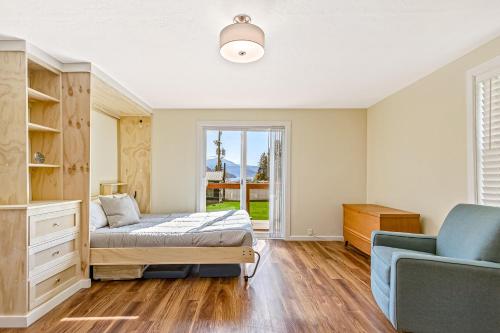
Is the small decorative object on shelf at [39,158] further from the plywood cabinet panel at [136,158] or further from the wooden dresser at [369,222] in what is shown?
the wooden dresser at [369,222]

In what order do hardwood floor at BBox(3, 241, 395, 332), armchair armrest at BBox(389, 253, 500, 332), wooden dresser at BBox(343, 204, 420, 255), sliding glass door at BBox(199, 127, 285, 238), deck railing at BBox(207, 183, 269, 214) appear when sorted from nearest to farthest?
armchair armrest at BBox(389, 253, 500, 332) < hardwood floor at BBox(3, 241, 395, 332) < wooden dresser at BBox(343, 204, 420, 255) < sliding glass door at BBox(199, 127, 285, 238) < deck railing at BBox(207, 183, 269, 214)

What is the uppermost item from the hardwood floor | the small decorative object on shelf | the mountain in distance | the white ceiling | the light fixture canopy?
the white ceiling

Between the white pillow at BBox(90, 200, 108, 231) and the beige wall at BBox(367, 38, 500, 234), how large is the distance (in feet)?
12.8

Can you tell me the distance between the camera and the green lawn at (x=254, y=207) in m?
4.90

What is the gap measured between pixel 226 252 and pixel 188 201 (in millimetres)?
1968

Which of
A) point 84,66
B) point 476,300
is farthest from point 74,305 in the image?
point 476,300

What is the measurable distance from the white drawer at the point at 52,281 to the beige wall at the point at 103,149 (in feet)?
4.19

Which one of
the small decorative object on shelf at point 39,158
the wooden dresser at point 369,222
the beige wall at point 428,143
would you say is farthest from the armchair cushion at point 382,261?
the small decorative object on shelf at point 39,158

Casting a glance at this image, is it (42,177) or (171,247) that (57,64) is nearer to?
(42,177)

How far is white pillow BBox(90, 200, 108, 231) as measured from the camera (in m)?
3.06

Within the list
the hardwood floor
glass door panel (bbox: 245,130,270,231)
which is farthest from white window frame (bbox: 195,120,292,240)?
the hardwood floor

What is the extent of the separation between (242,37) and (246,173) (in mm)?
3146

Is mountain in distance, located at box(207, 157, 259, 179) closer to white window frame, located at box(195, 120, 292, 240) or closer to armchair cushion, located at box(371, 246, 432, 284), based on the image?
white window frame, located at box(195, 120, 292, 240)

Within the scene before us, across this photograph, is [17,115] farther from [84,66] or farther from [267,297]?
[267,297]
